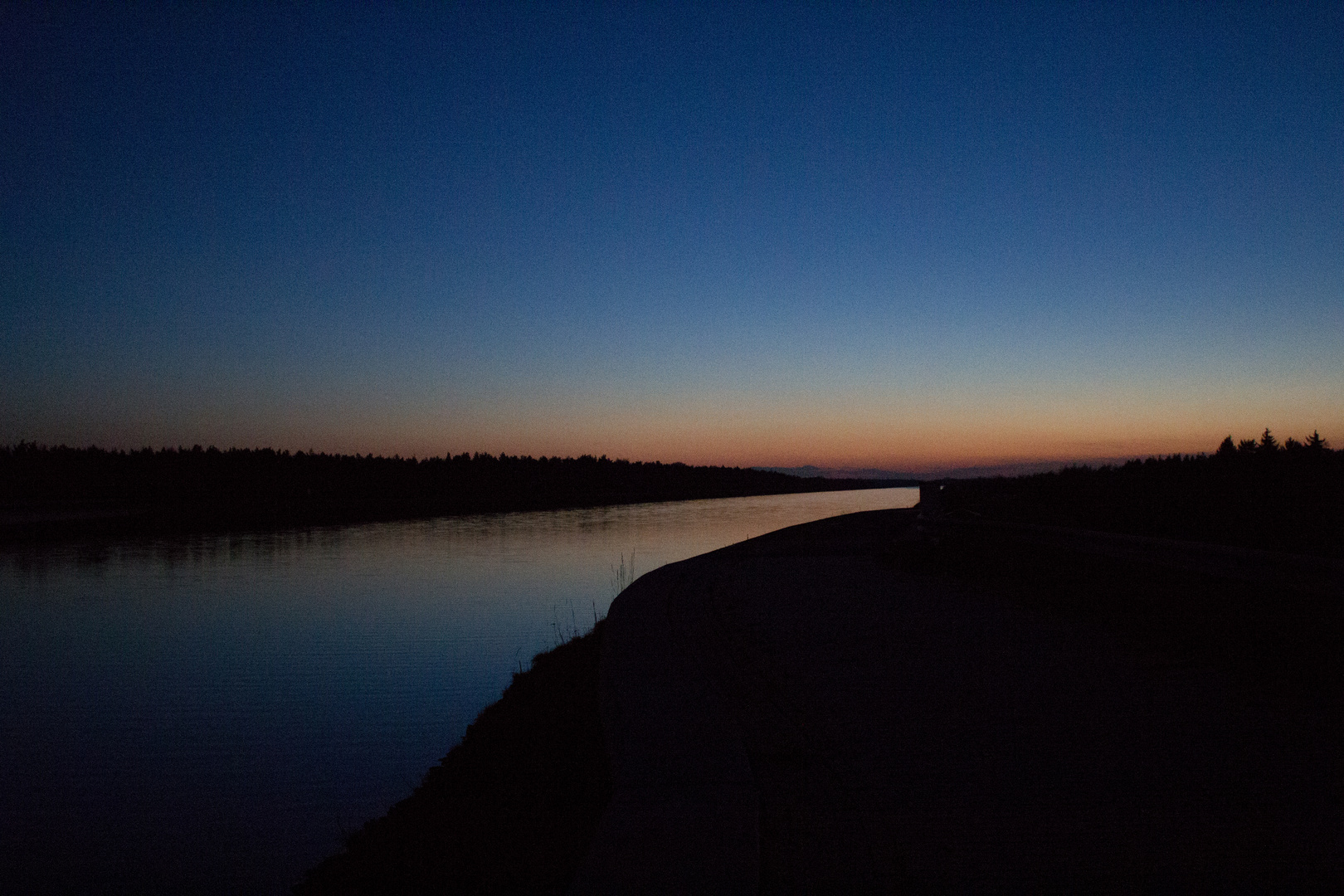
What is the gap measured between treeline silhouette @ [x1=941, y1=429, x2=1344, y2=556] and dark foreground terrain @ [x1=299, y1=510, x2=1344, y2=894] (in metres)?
4.00

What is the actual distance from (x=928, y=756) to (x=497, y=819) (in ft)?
9.35

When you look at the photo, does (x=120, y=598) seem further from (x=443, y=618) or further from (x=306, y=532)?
(x=306, y=532)

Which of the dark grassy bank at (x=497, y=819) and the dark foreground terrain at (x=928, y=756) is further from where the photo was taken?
the dark grassy bank at (x=497, y=819)

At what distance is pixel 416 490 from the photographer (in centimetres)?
9081

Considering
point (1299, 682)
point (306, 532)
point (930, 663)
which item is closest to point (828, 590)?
point (930, 663)

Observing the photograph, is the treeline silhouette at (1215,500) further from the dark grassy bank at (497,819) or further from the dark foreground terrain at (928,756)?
the dark grassy bank at (497,819)

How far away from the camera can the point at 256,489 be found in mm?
81438

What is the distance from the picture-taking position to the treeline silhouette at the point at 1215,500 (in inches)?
489

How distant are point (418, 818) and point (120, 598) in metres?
16.2

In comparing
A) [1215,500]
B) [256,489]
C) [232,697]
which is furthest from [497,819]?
[256,489]

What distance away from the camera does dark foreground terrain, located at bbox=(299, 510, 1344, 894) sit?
3.78m

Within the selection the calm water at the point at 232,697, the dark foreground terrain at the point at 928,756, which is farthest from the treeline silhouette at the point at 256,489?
the dark foreground terrain at the point at 928,756

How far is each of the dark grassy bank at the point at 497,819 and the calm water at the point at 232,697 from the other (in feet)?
2.61

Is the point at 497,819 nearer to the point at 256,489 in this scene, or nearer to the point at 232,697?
the point at 232,697
